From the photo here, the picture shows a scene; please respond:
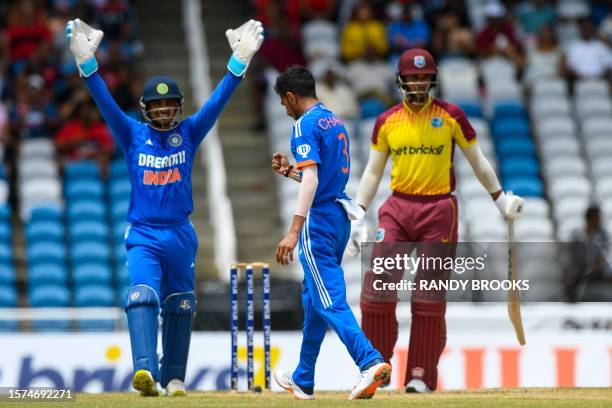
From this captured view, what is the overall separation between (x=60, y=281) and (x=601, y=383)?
6.03m

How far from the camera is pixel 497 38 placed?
20250mm

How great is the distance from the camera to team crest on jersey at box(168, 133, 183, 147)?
10.8 meters

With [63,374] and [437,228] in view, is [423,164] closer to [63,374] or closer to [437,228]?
[437,228]

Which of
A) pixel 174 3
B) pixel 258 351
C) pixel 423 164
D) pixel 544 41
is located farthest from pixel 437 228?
pixel 174 3

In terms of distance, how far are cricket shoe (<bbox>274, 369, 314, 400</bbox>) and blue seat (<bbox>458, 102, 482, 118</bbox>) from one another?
8820 mm

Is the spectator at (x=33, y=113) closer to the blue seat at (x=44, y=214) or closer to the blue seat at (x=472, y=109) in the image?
the blue seat at (x=44, y=214)

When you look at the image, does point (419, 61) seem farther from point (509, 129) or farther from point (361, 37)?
point (361, 37)

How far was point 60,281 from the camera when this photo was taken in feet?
55.4

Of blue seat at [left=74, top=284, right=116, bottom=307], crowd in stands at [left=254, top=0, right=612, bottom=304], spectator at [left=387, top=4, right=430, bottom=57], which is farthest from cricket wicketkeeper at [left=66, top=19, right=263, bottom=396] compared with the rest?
spectator at [left=387, top=4, right=430, bottom=57]

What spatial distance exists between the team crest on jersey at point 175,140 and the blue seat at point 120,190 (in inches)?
273

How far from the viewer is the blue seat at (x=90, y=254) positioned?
670 inches

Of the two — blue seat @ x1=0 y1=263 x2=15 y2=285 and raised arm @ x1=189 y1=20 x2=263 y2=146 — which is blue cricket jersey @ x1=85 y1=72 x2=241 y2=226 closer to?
raised arm @ x1=189 y1=20 x2=263 y2=146

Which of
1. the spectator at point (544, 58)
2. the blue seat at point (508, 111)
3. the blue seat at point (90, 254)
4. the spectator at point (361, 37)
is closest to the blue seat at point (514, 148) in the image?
the blue seat at point (508, 111)

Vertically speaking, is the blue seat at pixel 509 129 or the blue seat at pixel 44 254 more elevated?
the blue seat at pixel 509 129
